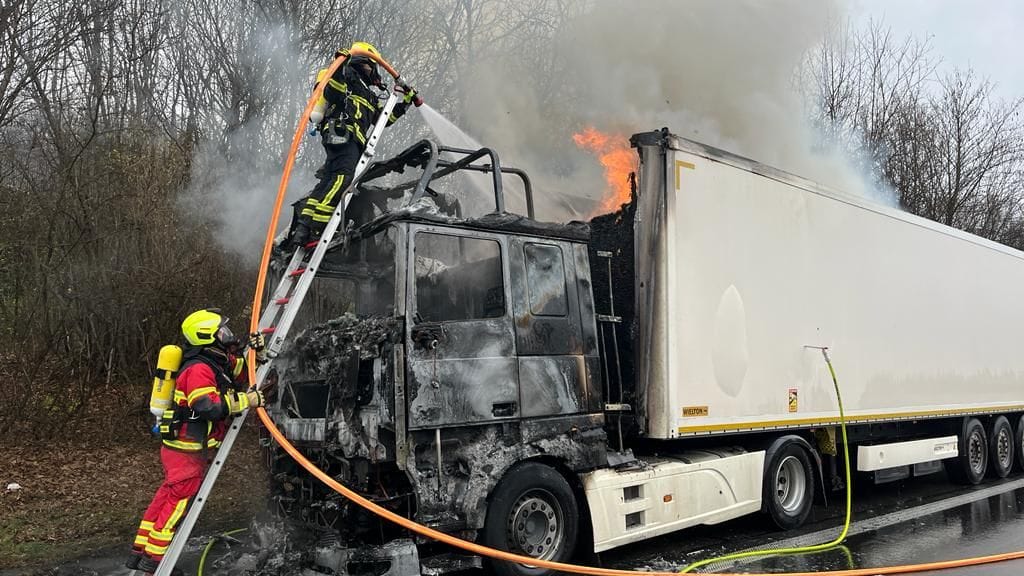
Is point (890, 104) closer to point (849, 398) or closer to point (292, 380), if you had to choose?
point (849, 398)

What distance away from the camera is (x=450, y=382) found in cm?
461

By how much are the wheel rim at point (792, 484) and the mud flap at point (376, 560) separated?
4.06 meters

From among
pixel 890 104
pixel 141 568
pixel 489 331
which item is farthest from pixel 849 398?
pixel 890 104

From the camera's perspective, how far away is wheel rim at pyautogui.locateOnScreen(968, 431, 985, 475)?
10.1 meters

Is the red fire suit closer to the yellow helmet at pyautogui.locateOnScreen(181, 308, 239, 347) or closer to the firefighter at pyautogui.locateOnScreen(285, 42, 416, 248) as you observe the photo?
the yellow helmet at pyautogui.locateOnScreen(181, 308, 239, 347)

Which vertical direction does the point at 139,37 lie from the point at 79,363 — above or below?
above

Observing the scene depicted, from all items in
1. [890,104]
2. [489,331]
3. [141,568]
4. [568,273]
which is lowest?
[141,568]

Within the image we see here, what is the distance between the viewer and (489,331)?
16.0 feet

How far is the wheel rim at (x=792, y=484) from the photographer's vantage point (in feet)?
22.8

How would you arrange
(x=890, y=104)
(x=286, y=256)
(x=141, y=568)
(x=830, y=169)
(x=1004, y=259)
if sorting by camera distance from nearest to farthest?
1. (x=141, y=568)
2. (x=286, y=256)
3. (x=1004, y=259)
4. (x=830, y=169)
5. (x=890, y=104)

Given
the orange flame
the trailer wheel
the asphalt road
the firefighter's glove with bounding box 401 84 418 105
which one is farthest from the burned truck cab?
the trailer wheel

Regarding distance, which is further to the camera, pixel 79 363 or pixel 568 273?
pixel 79 363

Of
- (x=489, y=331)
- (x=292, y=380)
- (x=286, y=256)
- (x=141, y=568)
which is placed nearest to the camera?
(x=141, y=568)

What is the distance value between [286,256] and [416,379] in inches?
80.0
